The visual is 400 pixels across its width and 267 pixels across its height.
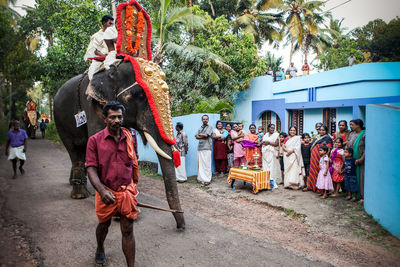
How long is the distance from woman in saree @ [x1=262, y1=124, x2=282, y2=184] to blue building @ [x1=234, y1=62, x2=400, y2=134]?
5143mm

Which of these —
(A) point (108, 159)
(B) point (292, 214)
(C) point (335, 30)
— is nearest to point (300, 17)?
(C) point (335, 30)

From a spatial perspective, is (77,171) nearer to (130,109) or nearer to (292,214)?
(130,109)

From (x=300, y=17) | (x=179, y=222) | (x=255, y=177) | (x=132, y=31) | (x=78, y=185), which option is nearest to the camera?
(x=179, y=222)

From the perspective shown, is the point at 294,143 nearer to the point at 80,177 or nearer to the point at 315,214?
the point at 315,214

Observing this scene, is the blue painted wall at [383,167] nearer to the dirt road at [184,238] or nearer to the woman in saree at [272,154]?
the dirt road at [184,238]

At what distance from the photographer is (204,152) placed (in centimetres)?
799

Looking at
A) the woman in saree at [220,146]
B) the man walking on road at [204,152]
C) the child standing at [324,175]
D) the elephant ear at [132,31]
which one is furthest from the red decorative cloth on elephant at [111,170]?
the woman in saree at [220,146]

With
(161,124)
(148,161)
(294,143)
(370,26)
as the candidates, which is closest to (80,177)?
(161,124)

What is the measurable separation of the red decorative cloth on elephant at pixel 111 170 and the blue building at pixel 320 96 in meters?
10.3

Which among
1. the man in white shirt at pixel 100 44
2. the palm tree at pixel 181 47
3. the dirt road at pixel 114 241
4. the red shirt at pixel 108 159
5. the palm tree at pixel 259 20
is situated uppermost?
the palm tree at pixel 259 20

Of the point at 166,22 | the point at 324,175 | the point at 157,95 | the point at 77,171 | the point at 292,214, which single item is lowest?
the point at 292,214

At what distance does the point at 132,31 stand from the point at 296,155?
4.64m

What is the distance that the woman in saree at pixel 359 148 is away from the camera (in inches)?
221

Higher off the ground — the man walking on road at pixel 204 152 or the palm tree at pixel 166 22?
the palm tree at pixel 166 22
